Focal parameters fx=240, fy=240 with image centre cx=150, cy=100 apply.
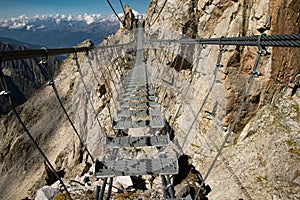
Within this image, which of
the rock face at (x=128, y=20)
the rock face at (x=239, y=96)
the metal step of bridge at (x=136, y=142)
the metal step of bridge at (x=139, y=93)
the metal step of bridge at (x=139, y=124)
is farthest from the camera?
the rock face at (x=128, y=20)

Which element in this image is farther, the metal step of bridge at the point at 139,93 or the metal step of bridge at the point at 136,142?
the metal step of bridge at the point at 139,93

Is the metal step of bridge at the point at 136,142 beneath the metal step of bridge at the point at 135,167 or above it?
beneath

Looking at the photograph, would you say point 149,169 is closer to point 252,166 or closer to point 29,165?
point 252,166

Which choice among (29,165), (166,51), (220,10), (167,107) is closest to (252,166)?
(220,10)

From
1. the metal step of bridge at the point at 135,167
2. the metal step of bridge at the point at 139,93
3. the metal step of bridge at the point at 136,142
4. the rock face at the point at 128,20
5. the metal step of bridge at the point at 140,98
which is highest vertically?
the rock face at the point at 128,20

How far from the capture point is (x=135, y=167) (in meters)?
3.27

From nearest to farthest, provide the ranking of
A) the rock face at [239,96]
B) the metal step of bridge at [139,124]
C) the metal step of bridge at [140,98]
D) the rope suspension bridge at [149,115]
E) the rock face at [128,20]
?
the rope suspension bridge at [149,115] < the rock face at [239,96] < the metal step of bridge at [139,124] < the metal step of bridge at [140,98] < the rock face at [128,20]

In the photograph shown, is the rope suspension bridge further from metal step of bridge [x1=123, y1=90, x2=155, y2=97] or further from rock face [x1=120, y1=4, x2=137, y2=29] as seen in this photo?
rock face [x1=120, y1=4, x2=137, y2=29]

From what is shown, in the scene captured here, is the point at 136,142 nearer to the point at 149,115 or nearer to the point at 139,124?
the point at 139,124

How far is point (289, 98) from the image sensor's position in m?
4.84

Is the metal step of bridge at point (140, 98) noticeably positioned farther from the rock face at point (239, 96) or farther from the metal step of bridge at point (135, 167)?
the metal step of bridge at point (135, 167)

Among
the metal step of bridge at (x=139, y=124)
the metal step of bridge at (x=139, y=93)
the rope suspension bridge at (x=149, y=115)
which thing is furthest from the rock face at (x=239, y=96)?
the metal step of bridge at (x=139, y=93)

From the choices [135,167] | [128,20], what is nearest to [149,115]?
[135,167]

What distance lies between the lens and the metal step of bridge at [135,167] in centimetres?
313
